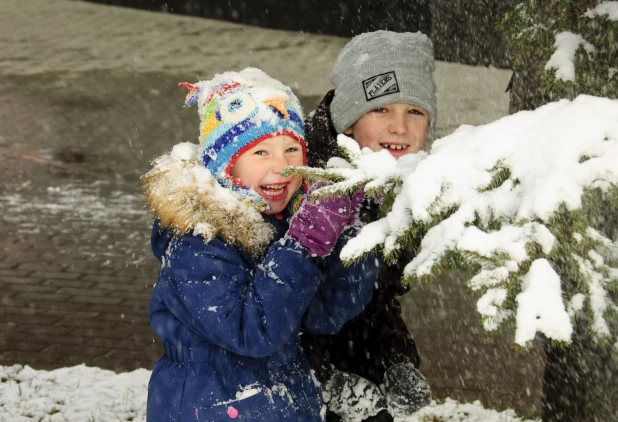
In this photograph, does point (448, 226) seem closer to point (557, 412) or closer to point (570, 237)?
point (570, 237)

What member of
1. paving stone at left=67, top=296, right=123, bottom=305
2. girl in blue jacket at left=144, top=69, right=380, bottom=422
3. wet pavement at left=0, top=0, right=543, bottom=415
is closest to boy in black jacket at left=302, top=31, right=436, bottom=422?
girl in blue jacket at left=144, top=69, right=380, bottom=422

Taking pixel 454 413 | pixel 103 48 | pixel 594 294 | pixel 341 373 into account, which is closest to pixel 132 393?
pixel 454 413

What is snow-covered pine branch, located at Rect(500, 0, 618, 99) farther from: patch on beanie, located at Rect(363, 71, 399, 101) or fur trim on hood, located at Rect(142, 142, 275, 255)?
fur trim on hood, located at Rect(142, 142, 275, 255)

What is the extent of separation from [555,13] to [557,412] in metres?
1.53

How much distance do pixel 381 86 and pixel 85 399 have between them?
2608 millimetres

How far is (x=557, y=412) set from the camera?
2914mm

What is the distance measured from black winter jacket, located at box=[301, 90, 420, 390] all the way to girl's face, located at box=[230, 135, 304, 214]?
0.64 ft

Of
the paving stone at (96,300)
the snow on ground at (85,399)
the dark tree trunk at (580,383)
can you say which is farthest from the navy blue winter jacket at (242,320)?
the paving stone at (96,300)

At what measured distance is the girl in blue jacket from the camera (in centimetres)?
206

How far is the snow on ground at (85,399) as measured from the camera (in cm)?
405

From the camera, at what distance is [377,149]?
2678mm

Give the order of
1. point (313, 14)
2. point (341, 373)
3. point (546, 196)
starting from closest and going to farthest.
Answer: point (546, 196) → point (341, 373) → point (313, 14)

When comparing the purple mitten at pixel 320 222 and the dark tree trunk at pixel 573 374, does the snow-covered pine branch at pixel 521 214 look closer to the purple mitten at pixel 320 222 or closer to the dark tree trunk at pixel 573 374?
the purple mitten at pixel 320 222

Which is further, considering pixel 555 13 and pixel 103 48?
pixel 103 48
